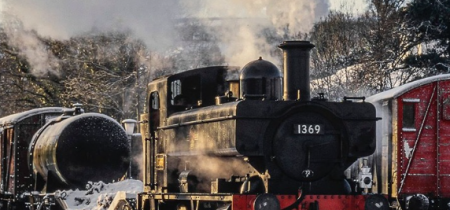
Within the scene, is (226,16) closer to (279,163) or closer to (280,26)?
(280,26)

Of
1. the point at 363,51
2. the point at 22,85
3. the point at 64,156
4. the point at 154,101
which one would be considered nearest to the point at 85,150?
the point at 64,156

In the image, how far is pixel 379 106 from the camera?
64.3 ft

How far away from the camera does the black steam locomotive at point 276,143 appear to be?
12336mm

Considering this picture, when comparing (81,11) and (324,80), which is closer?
(81,11)

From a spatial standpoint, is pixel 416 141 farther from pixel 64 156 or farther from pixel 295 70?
pixel 64 156

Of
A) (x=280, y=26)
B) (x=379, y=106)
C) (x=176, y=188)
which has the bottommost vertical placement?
(x=176, y=188)

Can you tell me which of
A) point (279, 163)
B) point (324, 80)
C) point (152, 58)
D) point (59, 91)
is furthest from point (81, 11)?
point (59, 91)

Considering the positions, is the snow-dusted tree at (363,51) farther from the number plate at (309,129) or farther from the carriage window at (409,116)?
the number plate at (309,129)

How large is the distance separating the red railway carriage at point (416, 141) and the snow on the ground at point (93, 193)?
5188mm

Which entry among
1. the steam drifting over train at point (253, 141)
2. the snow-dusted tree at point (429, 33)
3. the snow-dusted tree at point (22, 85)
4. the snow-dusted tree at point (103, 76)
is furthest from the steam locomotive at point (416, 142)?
the snow-dusted tree at point (22, 85)

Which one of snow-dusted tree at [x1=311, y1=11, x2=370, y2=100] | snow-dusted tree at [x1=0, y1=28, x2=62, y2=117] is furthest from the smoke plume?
snow-dusted tree at [x1=0, y1=28, x2=62, y2=117]

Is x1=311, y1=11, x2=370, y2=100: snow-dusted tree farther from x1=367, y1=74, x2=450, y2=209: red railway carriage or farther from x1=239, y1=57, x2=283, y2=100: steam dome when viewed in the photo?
x1=239, y1=57, x2=283, y2=100: steam dome

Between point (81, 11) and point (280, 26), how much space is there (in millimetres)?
4162

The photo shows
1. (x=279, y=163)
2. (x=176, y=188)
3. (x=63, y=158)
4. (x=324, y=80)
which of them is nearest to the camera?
(x=279, y=163)
